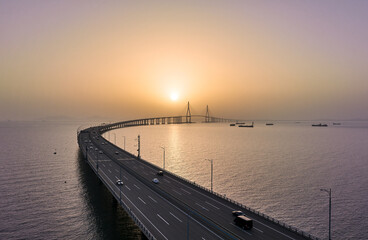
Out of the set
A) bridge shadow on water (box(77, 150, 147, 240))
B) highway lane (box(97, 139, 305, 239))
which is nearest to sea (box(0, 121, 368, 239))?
bridge shadow on water (box(77, 150, 147, 240))

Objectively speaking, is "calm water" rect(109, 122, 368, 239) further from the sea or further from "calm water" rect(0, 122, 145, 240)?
"calm water" rect(0, 122, 145, 240)

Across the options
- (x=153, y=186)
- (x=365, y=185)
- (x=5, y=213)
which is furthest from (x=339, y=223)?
(x=5, y=213)

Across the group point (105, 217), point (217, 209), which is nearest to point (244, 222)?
point (217, 209)

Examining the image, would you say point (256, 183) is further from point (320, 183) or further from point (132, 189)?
point (132, 189)

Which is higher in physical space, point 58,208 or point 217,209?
point 217,209

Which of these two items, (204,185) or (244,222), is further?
(204,185)

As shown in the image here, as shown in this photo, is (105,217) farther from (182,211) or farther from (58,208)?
(182,211)

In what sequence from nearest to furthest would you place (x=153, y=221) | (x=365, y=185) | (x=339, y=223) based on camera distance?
(x=153, y=221) → (x=339, y=223) → (x=365, y=185)
